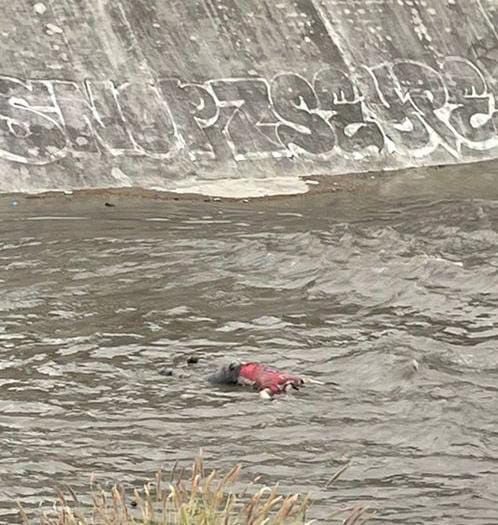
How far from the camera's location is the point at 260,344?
10.6 m

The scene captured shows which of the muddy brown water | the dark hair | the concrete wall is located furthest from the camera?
the concrete wall

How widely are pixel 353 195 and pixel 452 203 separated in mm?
1846

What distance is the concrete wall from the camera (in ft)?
58.1

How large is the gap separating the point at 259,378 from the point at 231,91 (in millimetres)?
10575

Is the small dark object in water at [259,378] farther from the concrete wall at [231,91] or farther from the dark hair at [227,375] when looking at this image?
the concrete wall at [231,91]

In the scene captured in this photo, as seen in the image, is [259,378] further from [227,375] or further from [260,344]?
[260,344]

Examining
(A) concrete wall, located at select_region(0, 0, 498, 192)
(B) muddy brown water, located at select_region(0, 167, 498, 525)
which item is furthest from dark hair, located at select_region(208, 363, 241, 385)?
(A) concrete wall, located at select_region(0, 0, 498, 192)

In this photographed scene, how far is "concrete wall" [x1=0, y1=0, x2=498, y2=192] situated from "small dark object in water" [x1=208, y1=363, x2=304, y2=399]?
310 inches

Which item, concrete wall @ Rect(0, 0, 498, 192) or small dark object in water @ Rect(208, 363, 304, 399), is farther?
concrete wall @ Rect(0, 0, 498, 192)

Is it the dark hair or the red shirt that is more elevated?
the dark hair

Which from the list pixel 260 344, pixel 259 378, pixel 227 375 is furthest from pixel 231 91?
pixel 259 378

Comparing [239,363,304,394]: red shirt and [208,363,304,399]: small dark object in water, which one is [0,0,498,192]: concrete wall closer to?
[208,363,304,399]: small dark object in water

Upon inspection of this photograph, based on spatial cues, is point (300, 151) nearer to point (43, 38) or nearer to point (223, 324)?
point (43, 38)

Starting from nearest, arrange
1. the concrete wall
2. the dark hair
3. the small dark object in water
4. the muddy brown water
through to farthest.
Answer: the muddy brown water < the small dark object in water < the dark hair < the concrete wall
